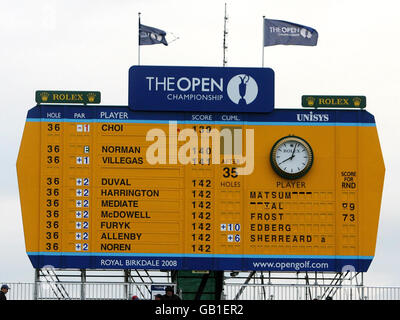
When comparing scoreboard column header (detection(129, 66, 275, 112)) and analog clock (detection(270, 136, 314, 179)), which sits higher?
scoreboard column header (detection(129, 66, 275, 112))

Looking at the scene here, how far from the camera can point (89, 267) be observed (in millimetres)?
37781

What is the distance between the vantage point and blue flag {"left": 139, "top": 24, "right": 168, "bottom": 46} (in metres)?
39.9

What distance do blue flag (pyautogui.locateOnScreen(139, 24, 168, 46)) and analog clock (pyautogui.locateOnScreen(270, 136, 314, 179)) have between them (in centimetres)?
557

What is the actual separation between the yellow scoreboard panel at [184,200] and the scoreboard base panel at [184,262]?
32 mm

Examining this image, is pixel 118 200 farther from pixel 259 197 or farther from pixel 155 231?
pixel 259 197

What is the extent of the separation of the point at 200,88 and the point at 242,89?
4.49 ft

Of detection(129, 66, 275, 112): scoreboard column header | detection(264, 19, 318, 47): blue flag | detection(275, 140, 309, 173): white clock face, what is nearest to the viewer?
Result: detection(275, 140, 309, 173): white clock face

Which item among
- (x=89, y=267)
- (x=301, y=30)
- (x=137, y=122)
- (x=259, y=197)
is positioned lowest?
(x=89, y=267)

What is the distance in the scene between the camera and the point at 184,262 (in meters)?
37.7

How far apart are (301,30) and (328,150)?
4.46 m

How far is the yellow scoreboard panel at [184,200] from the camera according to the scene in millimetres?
37625

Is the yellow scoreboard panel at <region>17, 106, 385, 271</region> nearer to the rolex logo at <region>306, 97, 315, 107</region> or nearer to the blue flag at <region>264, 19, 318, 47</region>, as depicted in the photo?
the rolex logo at <region>306, 97, 315, 107</region>

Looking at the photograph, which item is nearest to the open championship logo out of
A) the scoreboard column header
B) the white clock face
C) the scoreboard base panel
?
the scoreboard column header

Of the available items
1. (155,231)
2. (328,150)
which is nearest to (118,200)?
(155,231)
